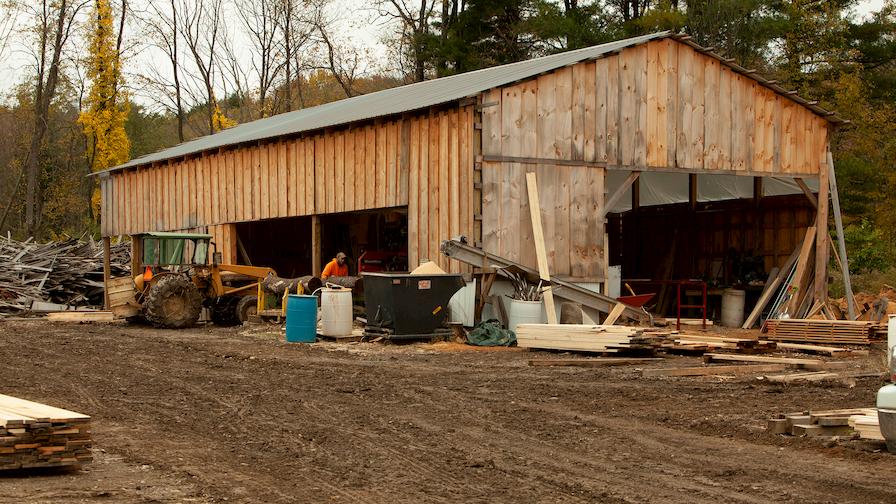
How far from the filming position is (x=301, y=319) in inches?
787

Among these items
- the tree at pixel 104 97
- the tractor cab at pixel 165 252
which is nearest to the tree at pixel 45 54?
the tree at pixel 104 97

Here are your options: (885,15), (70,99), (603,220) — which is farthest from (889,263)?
(70,99)

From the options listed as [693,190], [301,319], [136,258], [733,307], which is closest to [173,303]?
[301,319]

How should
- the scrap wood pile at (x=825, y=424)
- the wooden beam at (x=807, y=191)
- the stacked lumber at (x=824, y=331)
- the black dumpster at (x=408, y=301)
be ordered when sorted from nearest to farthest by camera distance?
the scrap wood pile at (x=825, y=424) < the black dumpster at (x=408, y=301) < the stacked lumber at (x=824, y=331) < the wooden beam at (x=807, y=191)

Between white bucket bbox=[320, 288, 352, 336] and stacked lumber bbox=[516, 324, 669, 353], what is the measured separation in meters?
4.07

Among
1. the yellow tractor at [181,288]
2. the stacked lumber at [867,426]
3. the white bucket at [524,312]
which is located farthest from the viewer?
the yellow tractor at [181,288]

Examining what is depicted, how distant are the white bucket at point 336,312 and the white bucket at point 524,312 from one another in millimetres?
3067

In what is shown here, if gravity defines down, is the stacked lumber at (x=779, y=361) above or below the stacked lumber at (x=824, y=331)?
below

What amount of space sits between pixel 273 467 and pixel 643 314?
45.1 ft

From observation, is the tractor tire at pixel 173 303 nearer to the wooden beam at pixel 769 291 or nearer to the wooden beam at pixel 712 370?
the wooden beam at pixel 712 370

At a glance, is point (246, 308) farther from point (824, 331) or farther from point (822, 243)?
point (822, 243)

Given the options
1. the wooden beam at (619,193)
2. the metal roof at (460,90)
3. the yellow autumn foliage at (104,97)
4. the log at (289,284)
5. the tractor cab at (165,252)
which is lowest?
the log at (289,284)

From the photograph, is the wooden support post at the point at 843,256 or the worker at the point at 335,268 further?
the wooden support post at the point at 843,256

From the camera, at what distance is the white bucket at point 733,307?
1021 inches
